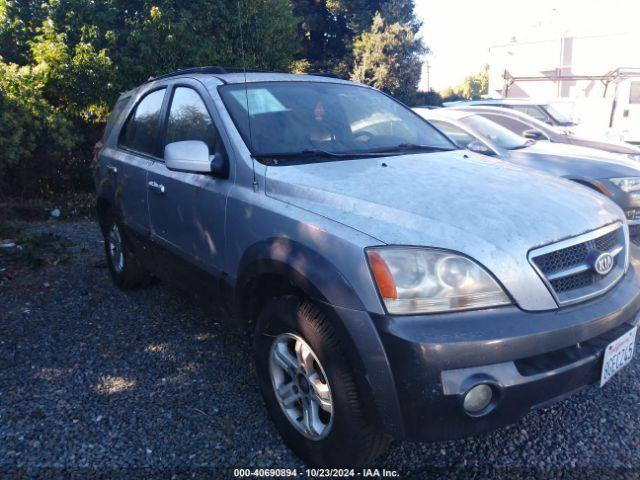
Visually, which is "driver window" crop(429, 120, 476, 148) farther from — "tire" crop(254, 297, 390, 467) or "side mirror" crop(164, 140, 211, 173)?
"tire" crop(254, 297, 390, 467)

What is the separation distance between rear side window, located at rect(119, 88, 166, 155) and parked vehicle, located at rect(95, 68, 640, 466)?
61 cm

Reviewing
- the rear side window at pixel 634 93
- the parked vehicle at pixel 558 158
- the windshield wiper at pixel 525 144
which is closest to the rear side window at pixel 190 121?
the parked vehicle at pixel 558 158

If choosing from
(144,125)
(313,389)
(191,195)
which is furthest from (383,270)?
(144,125)

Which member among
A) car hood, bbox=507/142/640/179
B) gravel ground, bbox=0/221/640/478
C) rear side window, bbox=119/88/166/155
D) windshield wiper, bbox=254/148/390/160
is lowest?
gravel ground, bbox=0/221/640/478

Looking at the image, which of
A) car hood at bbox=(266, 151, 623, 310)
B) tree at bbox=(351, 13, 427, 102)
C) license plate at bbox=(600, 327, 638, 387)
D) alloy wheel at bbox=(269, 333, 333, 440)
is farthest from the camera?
tree at bbox=(351, 13, 427, 102)

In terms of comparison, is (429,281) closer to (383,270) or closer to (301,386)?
(383,270)

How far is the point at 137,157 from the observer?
406 cm

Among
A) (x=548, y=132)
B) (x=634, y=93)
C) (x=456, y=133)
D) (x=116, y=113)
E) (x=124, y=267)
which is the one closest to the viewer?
(x=124, y=267)

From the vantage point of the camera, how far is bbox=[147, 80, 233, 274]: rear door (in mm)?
2977

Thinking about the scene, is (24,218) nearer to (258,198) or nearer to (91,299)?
(91,299)

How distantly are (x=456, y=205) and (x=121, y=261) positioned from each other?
336 centimetres

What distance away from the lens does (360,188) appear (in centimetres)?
246

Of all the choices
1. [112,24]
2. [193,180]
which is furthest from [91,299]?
[112,24]

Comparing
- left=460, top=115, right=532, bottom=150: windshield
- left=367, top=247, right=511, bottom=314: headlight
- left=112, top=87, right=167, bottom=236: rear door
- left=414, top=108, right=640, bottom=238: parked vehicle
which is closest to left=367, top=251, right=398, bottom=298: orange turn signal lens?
left=367, top=247, right=511, bottom=314: headlight
